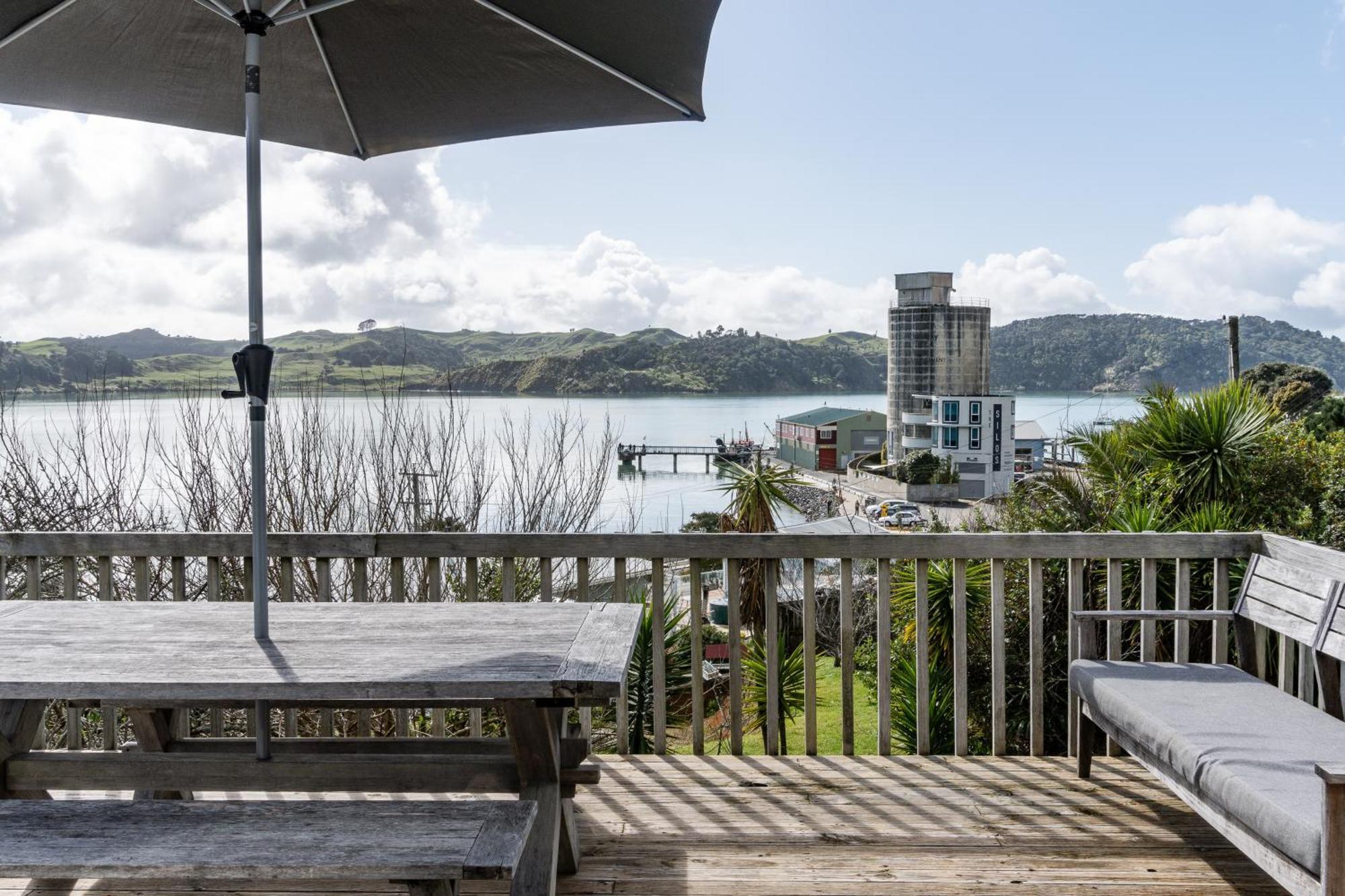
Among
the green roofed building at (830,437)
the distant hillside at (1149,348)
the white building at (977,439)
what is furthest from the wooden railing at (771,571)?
the green roofed building at (830,437)

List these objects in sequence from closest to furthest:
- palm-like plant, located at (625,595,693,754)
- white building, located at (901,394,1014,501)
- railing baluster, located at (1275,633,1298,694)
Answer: railing baluster, located at (1275,633,1298,694) → palm-like plant, located at (625,595,693,754) → white building, located at (901,394,1014,501)

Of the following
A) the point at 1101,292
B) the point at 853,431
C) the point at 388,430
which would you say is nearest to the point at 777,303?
the point at 853,431

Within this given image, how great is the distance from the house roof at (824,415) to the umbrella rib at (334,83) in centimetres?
4871

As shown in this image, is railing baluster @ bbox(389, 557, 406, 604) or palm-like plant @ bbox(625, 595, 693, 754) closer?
railing baluster @ bbox(389, 557, 406, 604)

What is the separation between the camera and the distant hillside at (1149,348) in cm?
2769

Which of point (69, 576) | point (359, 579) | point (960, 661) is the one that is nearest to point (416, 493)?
point (69, 576)

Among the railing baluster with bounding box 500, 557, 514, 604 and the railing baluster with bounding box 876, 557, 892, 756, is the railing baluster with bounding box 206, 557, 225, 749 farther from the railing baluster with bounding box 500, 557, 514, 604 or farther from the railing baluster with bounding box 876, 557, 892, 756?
the railing baluster with bounding box 876, 557, 892, 756

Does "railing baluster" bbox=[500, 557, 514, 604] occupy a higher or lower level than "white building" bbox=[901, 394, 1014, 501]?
higher

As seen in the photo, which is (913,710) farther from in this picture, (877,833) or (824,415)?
(824,415)

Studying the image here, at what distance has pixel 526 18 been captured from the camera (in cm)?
247

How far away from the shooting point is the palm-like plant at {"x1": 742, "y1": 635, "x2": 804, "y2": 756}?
4333 millimetres

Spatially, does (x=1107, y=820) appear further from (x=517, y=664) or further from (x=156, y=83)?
(x=156, y=83)

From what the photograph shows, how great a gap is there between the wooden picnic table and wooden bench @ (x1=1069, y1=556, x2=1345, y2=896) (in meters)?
1.42

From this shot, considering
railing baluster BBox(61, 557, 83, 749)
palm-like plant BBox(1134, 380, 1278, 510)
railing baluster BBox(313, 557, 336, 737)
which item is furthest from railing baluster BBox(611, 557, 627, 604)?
palm-like plant BBox(1134, 380, 1278, 510)
